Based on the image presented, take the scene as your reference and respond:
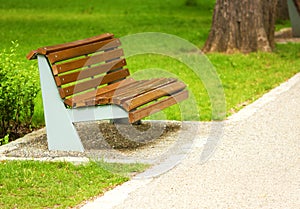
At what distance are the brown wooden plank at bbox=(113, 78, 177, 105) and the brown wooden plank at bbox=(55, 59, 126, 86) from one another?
37cm

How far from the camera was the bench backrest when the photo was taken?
777 centimetres

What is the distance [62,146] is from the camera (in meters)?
7.89

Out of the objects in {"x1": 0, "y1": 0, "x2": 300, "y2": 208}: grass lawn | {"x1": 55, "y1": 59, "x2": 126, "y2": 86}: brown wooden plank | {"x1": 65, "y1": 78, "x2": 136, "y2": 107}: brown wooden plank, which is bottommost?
{"x1": 0, "y1": 0, "x2": 300, "y2": 208}: grass lawn

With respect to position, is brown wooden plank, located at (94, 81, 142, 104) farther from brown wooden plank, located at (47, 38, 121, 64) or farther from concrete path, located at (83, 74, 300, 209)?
concrete path, located at (83, 74, 300, 209)

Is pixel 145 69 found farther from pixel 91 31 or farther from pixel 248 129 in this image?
pixel 91 31

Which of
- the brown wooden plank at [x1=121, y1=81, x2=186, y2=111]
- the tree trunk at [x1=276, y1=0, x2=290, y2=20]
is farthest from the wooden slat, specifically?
the tree trunk at [x1=276, y1=0, x2=290, y2=20]

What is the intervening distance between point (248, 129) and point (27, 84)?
2358mm

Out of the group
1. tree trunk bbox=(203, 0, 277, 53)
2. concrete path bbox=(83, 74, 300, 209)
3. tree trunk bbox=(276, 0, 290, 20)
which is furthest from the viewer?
tree trunk bbox=(276, 0, 290, 20)

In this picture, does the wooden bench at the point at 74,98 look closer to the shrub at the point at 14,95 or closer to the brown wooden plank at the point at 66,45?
the brown wooden plank at the point at 66,45

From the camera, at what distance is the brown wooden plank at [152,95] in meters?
7.61

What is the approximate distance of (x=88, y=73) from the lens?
830 cm

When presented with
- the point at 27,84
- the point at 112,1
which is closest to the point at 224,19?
the point at 27,84

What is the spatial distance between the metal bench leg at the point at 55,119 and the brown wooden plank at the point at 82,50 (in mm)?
105

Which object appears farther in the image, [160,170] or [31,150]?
[31,150]
